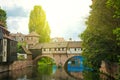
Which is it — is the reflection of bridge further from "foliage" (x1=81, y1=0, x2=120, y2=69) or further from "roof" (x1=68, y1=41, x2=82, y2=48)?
"foliage" (x1=81, y1=0, x2=120, y2=69)

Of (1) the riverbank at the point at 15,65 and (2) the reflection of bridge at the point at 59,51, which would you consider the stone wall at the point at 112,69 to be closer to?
(1) the riverbank at the point at 15,65

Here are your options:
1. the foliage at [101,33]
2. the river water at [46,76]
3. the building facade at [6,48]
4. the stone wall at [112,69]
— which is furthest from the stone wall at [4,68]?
the stone wall at [112,69]

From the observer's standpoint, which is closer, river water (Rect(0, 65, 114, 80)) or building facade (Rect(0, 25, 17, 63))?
river water (Rect(0, 65, 114, 80))

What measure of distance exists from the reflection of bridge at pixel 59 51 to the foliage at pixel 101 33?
1306 inches

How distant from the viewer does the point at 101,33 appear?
30.7 metres

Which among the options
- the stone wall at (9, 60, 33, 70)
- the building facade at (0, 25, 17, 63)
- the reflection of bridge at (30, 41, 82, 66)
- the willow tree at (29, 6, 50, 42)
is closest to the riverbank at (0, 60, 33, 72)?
the stone wall at (9, 60, 33, 70)

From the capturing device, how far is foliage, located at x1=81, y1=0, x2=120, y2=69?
94.5 ft

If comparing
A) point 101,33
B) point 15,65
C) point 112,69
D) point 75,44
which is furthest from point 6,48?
point 75,44

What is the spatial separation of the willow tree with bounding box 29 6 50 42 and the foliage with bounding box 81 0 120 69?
5164 centimetres

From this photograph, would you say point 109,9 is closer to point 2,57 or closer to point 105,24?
point 105,24

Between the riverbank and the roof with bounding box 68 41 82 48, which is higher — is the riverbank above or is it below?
below

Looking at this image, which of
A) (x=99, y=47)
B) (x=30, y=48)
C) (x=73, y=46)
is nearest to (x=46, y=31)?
(x=30, y=48)

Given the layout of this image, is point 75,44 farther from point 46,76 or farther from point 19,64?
point 46,76

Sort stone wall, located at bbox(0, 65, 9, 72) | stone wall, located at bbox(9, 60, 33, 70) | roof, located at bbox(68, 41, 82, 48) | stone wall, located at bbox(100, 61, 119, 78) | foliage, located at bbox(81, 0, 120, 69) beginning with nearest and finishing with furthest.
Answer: foliage, located at bbox(81, 0, 120, 69)
stone wall, located at bbox(100, 61, 119, 78)
stone wall, located at bbox(0, 65, 9, 72)
stone wall, located at bbox(9, 60, 33, 70)
roof, located at bbox(68, 41, 82, 48)
